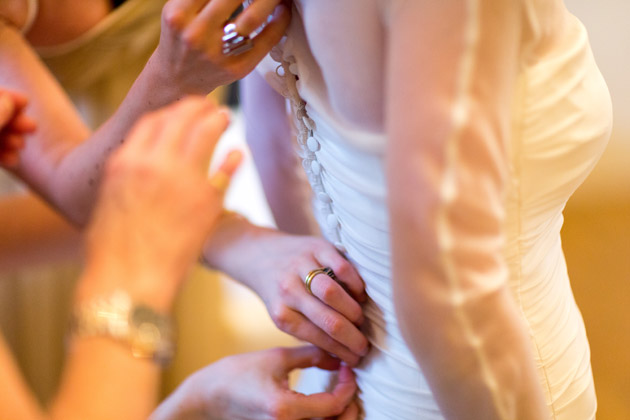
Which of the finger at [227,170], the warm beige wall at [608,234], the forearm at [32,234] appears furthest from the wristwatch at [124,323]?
the warm beige wall at [608,234]

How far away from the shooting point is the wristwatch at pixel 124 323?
50cm

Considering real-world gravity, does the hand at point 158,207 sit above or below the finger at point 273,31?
below

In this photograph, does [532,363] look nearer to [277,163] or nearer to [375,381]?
[375,381]

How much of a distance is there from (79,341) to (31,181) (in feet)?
Result: 1.68

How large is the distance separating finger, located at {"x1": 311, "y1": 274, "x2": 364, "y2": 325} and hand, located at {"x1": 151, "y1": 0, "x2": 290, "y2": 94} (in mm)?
219

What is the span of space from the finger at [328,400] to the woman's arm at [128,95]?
1.08 feet

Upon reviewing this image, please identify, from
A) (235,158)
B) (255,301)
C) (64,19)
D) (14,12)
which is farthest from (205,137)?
(255,301)

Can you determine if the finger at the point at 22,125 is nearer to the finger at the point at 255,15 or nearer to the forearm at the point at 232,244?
the forearm at the point at 232,244


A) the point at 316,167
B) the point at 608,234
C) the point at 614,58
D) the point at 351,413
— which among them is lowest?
the point at 608,234

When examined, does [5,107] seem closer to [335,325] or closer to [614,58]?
[335,325]

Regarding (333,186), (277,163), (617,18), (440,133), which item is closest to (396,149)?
(440,133)

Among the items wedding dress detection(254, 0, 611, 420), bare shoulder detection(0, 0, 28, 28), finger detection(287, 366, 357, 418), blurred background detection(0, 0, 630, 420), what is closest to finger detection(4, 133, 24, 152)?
bare shoulder detection(0, 0, 28, 28)

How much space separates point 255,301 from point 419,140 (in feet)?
4.69

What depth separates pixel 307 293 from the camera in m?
0.68
